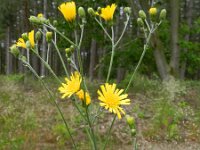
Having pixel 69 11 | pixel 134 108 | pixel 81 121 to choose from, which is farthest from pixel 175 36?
pixel 69 11

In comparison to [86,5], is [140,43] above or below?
below

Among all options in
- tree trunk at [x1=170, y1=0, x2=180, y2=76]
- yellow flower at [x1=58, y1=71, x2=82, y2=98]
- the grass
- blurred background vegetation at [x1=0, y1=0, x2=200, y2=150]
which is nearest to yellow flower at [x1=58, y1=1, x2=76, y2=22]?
yellow flower at [x1=58, y1=71, x2=82, y2=98]

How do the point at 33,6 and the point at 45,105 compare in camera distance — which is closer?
the point at 45,105

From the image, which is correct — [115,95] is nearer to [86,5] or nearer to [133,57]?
[86,5]

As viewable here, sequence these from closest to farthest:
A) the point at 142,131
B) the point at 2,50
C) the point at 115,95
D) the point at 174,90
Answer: the point at 115,95 < the point at 142,131 < the point at 174,90 < the point at 2,50

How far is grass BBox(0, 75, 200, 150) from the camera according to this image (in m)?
5.71

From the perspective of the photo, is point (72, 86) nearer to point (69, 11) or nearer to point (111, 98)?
point (111, 98)

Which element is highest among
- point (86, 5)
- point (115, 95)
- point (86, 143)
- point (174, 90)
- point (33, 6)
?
point (33, 6)

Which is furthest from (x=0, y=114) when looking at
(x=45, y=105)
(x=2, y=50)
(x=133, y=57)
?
(x=2, y=50)

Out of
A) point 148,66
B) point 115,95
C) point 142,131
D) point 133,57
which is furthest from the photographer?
point 148,66

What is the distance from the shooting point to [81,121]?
636cm

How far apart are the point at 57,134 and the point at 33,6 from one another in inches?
558

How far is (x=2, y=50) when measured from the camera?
105 feet

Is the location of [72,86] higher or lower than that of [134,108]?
higher
